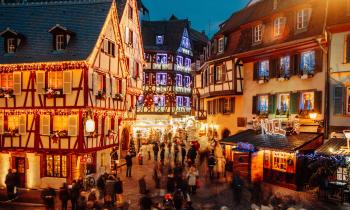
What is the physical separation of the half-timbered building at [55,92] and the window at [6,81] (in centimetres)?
7

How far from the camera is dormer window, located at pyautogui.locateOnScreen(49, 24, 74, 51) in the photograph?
2649 centimetres

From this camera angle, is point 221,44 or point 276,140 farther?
point 221,44

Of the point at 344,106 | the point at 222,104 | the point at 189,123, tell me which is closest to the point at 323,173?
the point at 344,106

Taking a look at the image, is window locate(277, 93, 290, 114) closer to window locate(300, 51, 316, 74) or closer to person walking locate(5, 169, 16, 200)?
window locate(300, 51, 316, 74)

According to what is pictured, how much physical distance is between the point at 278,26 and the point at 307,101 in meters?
6.13

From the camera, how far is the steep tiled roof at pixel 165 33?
58.0m

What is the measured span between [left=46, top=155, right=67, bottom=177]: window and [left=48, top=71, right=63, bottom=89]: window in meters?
4.65

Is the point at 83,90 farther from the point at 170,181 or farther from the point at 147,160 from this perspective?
the point at 147,160

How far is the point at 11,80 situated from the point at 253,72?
57.7 feet

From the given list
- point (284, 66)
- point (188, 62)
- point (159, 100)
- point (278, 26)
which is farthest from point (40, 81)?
point (188, 62)

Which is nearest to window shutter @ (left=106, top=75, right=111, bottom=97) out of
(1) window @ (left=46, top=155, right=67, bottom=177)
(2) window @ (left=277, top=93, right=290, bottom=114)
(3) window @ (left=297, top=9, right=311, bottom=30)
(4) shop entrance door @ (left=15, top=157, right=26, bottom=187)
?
(1) window @ (left=46, top=155, right=67, bottom=177)

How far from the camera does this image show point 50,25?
28.0m

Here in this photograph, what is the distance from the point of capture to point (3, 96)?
2681cm

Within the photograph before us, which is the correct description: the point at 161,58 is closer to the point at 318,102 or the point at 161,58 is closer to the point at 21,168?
the point at 21,168
